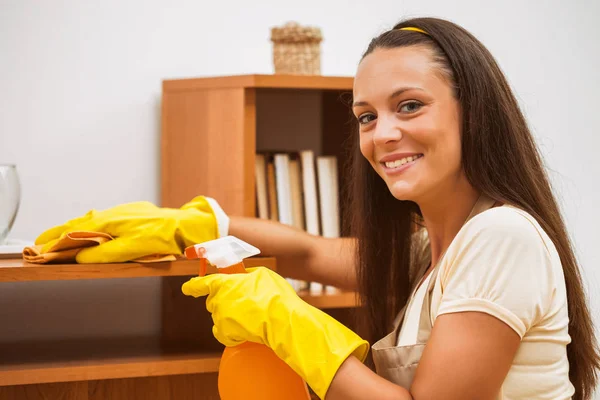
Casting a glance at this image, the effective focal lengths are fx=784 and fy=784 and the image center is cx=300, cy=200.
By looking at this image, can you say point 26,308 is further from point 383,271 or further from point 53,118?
point 383,271

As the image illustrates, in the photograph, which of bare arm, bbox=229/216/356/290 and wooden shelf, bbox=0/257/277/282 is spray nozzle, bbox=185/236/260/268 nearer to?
wooden shelf, bbox=0/257/277/282

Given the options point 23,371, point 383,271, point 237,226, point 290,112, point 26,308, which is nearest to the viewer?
point 23,371

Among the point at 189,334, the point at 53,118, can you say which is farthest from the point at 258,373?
the point at 53,118

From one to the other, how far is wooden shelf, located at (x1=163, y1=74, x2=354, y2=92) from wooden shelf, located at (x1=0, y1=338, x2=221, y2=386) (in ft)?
2.01

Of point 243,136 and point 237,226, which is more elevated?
point 243,136

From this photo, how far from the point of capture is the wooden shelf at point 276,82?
71.6 inches

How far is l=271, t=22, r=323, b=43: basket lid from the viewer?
194 cm

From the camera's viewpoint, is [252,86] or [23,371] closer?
[23,371]

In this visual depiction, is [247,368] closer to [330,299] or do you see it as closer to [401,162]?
[401,162]

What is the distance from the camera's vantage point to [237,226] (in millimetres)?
1712

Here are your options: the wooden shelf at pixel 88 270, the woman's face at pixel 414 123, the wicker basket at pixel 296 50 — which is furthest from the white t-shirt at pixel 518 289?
the wicker basket at pixel 296 50

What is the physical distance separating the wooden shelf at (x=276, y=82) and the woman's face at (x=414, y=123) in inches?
20.6

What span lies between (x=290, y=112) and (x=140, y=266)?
33.2 inches

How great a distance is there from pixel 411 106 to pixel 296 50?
71cm
